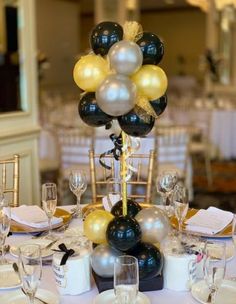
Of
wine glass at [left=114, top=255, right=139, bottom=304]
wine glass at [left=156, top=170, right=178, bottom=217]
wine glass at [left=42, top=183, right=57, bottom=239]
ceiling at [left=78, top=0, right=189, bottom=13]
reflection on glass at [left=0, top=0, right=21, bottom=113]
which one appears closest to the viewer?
wine glass at [left=114, top=255, right=139, bottom=304]

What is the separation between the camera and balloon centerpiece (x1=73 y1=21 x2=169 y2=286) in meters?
1.25

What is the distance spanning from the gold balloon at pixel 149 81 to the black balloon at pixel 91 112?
0.42 feet

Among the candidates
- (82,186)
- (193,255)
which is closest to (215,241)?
(193,255)

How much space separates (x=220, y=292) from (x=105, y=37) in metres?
0.84

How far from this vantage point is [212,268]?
1.22m

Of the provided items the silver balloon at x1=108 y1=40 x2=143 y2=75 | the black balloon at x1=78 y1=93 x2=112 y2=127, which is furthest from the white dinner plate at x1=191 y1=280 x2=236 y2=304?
the silver balloon at x1=108 y1=40 x2=143 y2=75

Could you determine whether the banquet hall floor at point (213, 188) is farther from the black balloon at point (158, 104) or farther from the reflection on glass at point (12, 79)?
the black balloon at point (158, 104)

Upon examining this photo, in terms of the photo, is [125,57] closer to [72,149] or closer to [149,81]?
[149,81]

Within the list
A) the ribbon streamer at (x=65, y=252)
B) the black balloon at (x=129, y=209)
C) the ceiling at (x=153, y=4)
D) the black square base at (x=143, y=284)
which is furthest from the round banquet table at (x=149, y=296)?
the ceiling at (x=153, y=4)

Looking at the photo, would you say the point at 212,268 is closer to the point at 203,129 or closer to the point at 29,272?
the point at 29,272

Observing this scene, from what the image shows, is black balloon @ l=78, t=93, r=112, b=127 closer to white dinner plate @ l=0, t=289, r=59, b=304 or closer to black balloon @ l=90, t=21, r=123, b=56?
black balloon @ l=90, t=21, r=123, b=56

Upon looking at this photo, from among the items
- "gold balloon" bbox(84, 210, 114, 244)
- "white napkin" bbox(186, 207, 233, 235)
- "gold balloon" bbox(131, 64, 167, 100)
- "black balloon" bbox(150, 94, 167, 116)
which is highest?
"gold balloon" bbox(131, 64, 167, 100)

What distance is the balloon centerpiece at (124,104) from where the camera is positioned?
1255 millimetres

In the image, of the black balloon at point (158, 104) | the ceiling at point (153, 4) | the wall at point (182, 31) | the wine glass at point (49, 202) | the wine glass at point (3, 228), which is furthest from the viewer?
the wall at point (182, 31)
